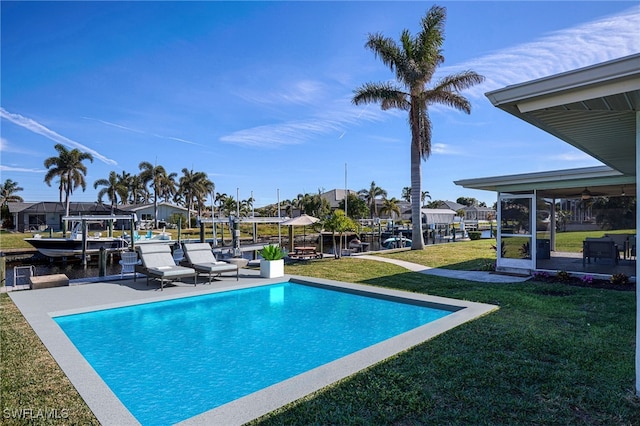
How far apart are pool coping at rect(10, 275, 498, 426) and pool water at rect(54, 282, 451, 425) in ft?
0.95

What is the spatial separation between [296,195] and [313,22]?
61347 mm

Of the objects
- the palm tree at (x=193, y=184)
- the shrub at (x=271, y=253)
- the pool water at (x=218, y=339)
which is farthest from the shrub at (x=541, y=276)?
the palm tree at (x=193, y=184)

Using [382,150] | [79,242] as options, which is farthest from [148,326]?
[382,150]

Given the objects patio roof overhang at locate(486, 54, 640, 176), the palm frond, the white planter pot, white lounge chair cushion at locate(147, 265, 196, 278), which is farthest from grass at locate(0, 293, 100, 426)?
the palm frond

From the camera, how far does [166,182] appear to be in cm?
6031

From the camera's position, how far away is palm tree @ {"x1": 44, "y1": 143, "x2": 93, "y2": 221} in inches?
1860

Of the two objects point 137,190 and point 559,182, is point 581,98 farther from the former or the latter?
point 137,190

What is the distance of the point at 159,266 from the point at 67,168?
4588cm

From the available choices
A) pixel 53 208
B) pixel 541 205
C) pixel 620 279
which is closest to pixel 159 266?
pixel 541 205

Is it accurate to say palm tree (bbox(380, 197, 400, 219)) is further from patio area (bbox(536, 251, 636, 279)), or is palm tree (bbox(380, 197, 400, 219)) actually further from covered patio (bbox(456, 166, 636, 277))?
covered patio (bbox(456, 166, 636, 277))

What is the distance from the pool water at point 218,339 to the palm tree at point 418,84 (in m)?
12.9

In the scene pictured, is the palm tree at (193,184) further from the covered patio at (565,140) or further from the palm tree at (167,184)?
the covered patio at (565,140)

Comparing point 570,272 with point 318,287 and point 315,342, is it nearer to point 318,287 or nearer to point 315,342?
point 318,287

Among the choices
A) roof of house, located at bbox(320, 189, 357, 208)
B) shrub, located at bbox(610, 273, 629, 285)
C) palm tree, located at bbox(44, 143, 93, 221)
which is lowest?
shrub, located at bbox(610, 273, 629, 285)
